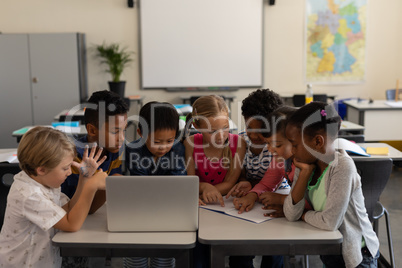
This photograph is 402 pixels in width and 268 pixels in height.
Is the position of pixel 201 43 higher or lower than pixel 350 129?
higher

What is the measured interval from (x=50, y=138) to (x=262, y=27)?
5.39 meters

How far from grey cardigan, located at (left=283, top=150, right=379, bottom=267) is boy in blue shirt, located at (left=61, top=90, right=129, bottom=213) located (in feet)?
2.61

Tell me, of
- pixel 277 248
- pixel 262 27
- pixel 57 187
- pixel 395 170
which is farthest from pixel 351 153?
pixel 262 27

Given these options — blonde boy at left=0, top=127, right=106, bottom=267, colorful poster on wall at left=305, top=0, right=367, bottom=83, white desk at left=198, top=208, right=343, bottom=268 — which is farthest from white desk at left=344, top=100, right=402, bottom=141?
blonde boy at left=0, top=127, right=106, bottom=267

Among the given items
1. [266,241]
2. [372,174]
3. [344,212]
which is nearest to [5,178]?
[266,241]

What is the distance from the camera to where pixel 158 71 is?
21.9 ft

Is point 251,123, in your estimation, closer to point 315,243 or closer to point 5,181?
point 315,243

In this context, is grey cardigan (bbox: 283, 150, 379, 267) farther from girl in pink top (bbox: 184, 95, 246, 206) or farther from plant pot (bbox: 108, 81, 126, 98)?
plant pot (bbox: 108, 81, 126, 98)

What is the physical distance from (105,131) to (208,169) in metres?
0.51

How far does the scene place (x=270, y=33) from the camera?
6.66 meters

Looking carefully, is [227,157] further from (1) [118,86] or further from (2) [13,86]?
(2) [13,86]

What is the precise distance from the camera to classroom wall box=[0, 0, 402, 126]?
653cm

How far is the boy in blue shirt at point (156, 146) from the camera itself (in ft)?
6.48

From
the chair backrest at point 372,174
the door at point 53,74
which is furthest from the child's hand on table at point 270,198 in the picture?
the door at point 53,74
